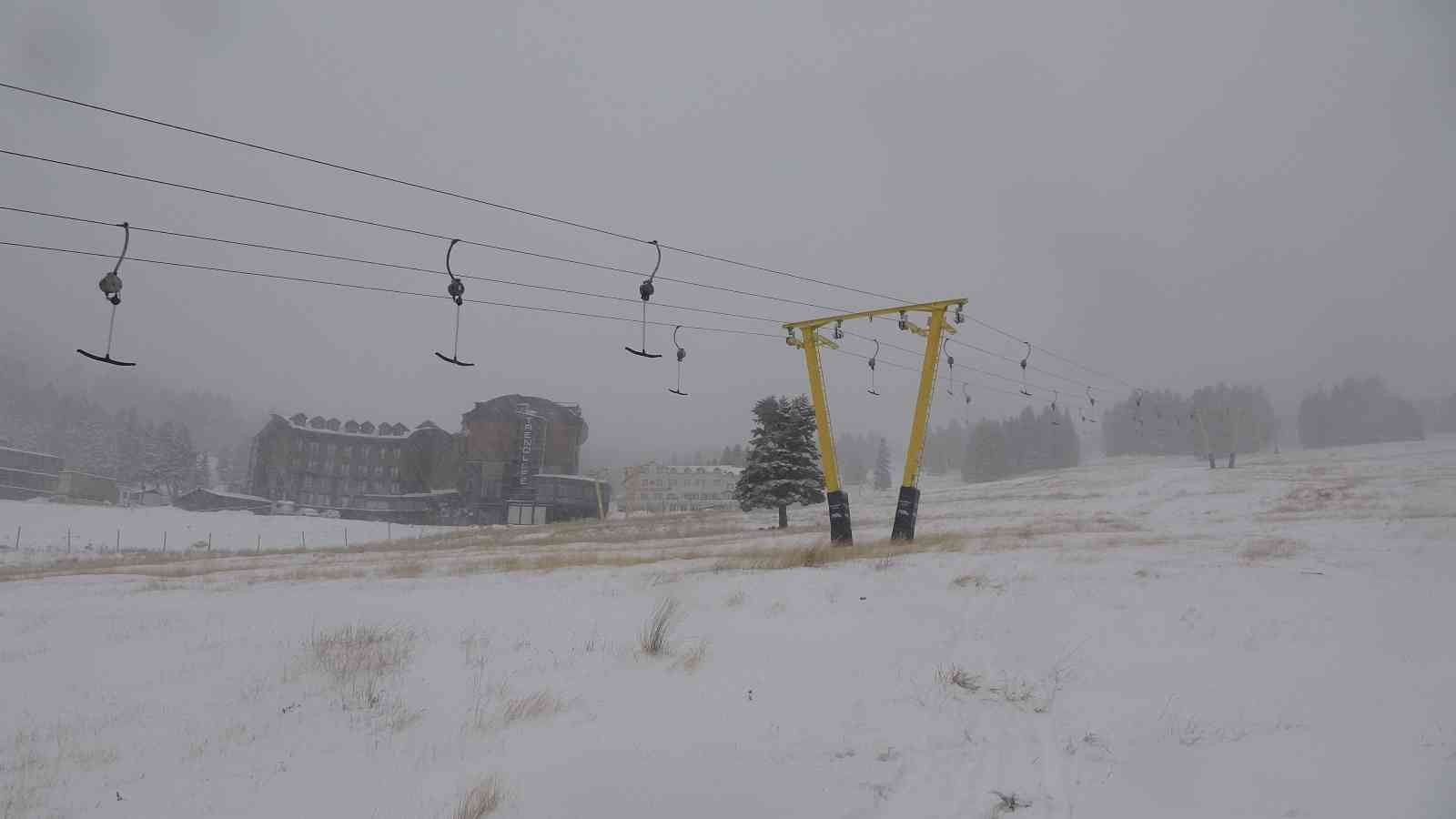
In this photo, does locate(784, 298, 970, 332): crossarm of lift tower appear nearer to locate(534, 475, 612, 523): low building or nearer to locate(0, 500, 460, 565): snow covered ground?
locate(0, 500, 460, 565): snow covered ground

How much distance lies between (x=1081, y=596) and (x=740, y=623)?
5.40 m

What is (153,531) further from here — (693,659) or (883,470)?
(883,470)

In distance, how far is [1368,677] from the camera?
612 cm

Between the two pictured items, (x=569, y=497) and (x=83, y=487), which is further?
(x=83, y=487)

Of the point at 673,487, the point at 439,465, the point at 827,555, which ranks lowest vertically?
the point at 673,487

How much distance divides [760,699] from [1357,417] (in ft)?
438

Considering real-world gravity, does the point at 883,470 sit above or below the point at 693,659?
above

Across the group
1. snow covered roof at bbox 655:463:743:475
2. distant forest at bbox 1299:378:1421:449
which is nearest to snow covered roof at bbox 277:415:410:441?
snow covered roof at bbox 655:463:743:475

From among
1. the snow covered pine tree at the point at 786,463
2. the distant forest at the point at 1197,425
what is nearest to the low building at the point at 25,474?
the snow covered pine tree at the point at 786,463

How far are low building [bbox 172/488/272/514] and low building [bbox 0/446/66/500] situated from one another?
19280 mm

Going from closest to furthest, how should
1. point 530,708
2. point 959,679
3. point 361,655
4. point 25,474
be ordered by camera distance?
1. point 530,708
2. point 959,679
3. point 361,655
4. point 25,474

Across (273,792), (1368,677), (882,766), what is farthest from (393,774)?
(1368,677)

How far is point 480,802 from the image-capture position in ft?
12.9

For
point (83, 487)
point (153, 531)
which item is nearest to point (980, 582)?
point (153, 531)
